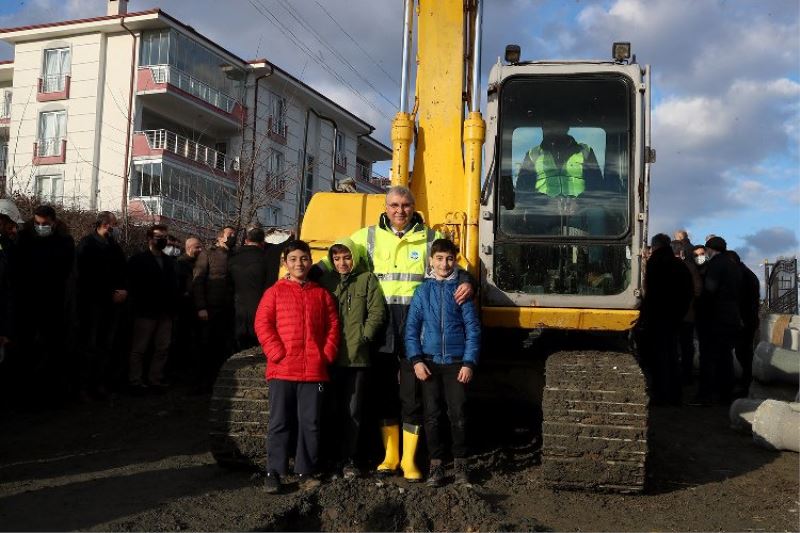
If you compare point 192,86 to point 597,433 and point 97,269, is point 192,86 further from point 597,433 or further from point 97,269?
point 597,433

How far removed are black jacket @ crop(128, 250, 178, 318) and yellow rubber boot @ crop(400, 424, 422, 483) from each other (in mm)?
4489

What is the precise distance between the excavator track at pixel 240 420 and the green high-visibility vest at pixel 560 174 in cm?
254

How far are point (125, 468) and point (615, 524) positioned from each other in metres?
3.57

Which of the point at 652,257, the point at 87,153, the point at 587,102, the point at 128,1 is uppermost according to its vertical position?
the point at 128,1

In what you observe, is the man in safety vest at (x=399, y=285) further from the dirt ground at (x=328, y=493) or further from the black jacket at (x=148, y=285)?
the black jacket at (x=148, y=285)

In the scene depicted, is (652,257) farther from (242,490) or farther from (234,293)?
(242,490)

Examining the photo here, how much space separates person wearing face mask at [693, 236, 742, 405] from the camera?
33.0ft

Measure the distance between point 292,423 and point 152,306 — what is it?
4.22 meters

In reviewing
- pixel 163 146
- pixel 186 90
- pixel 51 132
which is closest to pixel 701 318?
pixel 163 146

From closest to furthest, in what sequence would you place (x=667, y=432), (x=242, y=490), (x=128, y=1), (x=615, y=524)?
(x=615, y=524)
(x=242, y=490)
(x=667, y=432)
(x=128, y=1)

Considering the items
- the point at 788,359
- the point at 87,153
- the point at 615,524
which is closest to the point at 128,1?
the point at 87,153

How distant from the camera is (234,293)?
8.48 metres

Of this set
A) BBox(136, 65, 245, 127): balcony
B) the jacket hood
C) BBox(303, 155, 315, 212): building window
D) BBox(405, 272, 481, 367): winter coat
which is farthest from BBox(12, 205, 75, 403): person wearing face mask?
BBox(136, 65, 245, 127): balcony

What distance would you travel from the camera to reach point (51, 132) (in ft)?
105
